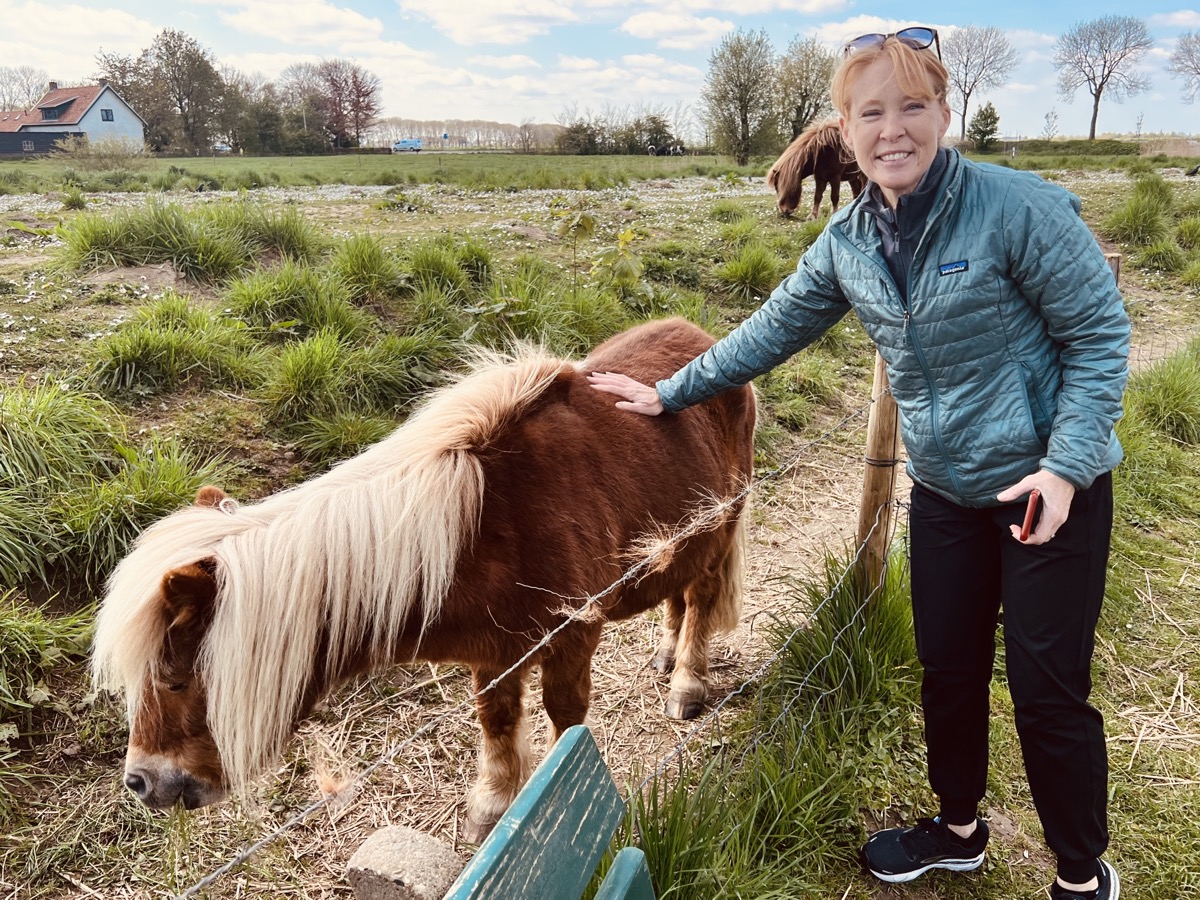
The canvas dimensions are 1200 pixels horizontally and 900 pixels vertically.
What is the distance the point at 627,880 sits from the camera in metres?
1.33

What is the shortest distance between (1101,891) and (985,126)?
4048 cm

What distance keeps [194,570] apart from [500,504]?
81 cm

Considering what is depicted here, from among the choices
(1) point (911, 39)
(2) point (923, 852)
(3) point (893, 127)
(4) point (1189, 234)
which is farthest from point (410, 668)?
(4) point (1189, 234)

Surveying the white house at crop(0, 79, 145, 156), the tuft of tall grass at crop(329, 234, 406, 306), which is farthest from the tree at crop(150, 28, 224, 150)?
the tuft of tall grass at crop(329, 234, 406, 306)

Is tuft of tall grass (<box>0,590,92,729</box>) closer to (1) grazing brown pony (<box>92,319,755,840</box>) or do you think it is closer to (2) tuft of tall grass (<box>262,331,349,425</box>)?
(1) grazing brown pony (<box>92,319,755,840</box>)

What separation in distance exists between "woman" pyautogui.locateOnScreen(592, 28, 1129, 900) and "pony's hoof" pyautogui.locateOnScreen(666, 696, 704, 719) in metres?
1.33

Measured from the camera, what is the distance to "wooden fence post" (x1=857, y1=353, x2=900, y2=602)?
2592 mm

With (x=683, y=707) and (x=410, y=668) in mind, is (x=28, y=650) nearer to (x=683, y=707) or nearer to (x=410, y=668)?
(x=410, y=668)

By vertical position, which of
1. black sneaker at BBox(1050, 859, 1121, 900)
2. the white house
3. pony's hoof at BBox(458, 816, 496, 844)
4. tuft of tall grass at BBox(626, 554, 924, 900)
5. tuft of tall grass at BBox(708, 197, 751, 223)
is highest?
the white house

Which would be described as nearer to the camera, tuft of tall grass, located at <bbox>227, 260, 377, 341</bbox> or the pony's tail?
the pony's tail

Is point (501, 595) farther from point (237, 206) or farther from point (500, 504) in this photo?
point (237, 206)

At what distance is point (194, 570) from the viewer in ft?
5.47

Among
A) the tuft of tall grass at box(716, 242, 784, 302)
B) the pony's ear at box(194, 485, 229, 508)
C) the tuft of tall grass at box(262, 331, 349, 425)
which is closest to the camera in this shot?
the pony's ear at box(194, 485, 229, 508)

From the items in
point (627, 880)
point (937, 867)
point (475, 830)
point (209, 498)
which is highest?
point (209, 498)
